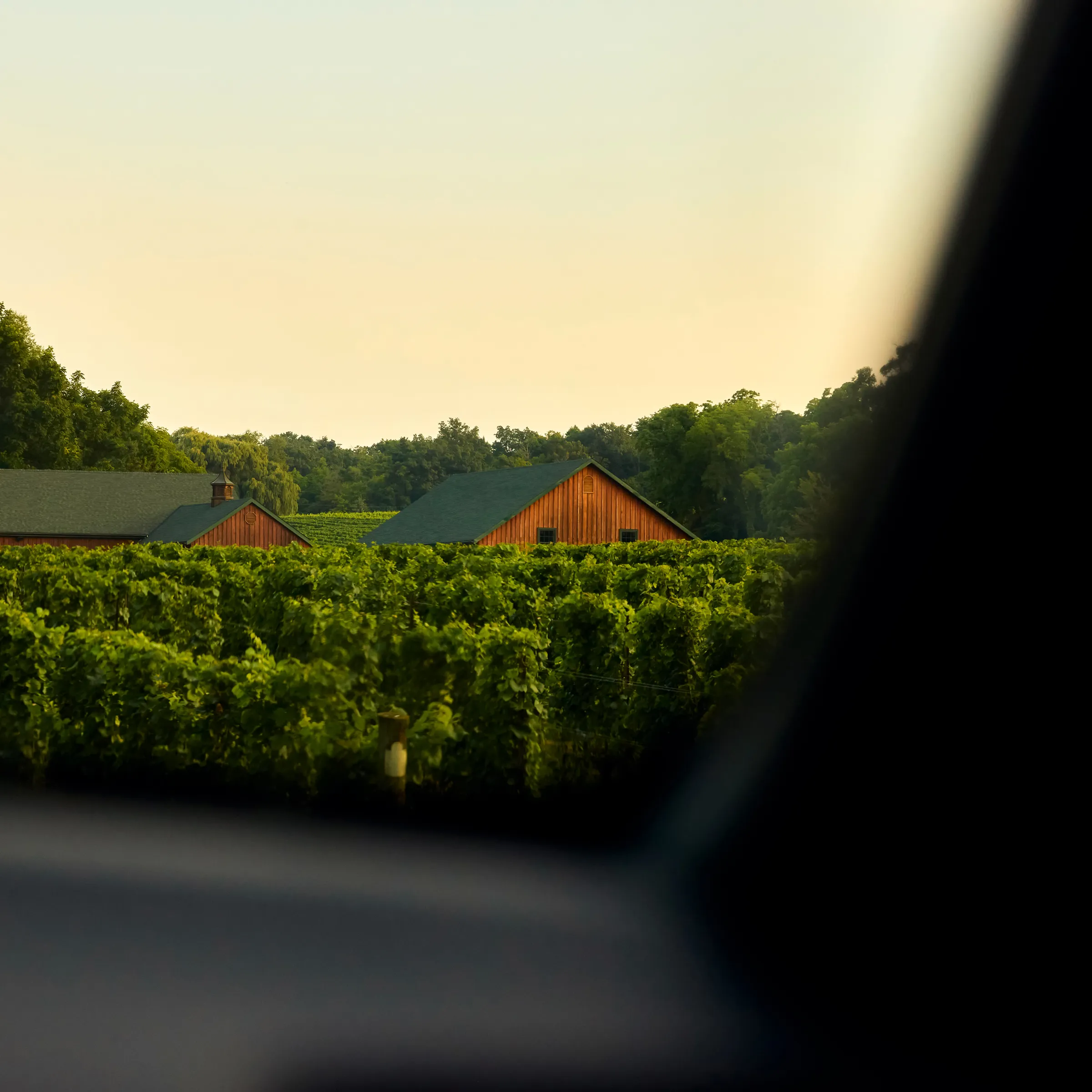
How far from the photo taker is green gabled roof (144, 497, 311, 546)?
50031mm

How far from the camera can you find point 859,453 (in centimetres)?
601

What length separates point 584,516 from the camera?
45.0 metres

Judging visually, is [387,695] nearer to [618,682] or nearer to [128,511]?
[618,682]

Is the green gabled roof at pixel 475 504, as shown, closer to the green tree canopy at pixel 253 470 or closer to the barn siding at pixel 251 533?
the barn siding at pixel 251 533

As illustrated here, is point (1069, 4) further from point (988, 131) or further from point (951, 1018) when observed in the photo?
point (951, 1018)

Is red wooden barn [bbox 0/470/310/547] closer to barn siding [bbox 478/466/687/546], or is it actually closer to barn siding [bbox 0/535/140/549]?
barn siding [bbox 0/535/140/549]

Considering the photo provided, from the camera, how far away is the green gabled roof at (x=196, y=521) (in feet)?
164

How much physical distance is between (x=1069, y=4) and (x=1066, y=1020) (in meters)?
4.54

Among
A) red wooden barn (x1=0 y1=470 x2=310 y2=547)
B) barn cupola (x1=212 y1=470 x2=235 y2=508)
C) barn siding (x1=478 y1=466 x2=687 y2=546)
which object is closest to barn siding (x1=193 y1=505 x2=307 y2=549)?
red wooden barn (x1=0 y1=470 x2=310 y2=547)

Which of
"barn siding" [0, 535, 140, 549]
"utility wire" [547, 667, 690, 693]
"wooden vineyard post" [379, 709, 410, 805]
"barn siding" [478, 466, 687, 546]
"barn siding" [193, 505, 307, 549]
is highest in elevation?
"barn siding" [478, 466, 687, 546]

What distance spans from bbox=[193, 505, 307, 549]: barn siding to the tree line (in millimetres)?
11179

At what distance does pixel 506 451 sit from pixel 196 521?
2950 inches

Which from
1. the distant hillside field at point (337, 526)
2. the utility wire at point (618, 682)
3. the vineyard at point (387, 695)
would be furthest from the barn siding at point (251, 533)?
the utility wire at point (618, 682)

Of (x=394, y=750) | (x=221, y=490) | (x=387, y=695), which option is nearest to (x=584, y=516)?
(x=221, y=490)
